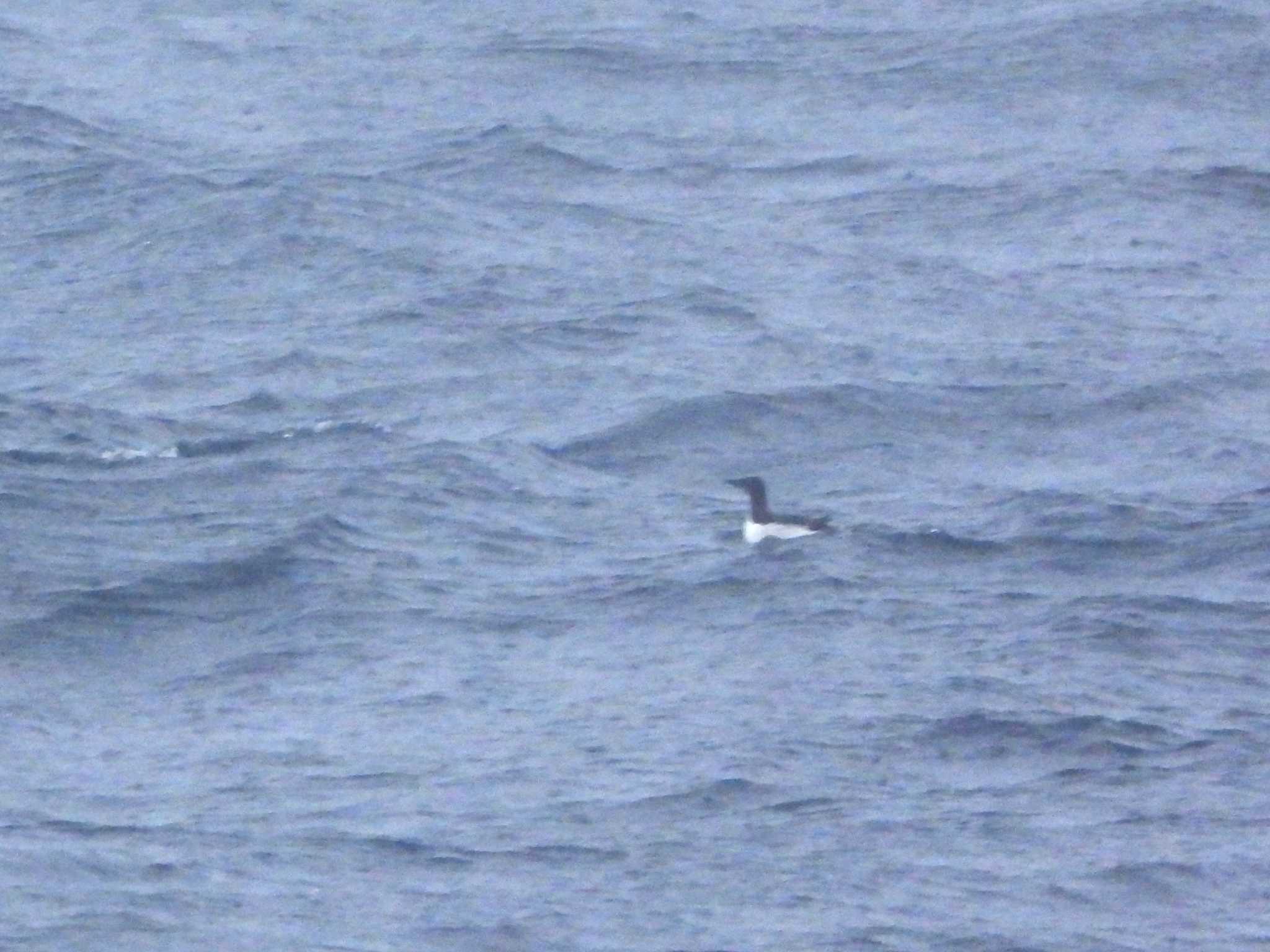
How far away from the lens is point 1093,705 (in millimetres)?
14711

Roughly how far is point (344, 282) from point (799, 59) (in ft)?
23.3

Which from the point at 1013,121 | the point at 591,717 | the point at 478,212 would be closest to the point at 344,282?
the point at 478,212

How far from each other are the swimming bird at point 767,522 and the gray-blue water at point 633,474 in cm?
13

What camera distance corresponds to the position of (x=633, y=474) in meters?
18.8

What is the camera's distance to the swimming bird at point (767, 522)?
1692 cm

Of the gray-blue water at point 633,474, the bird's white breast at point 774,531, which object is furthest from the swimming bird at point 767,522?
the gray-blue water at point 633,474

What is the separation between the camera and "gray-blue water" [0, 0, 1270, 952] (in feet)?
42.5

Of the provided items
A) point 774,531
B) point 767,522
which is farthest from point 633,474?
point 774,531

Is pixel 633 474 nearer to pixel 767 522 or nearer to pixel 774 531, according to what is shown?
pixel 767 522

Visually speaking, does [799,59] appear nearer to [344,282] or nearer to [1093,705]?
[344,282]

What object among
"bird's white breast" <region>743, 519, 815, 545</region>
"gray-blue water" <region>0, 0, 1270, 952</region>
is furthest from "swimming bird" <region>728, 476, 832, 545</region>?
"gray-blue water" <region>0, 0, 1270, 952</region>

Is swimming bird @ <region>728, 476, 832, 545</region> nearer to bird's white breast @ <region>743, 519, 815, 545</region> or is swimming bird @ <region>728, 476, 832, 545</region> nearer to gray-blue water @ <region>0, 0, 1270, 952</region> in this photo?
bird's white breast @ <region>743, 519, 815, 545</region>

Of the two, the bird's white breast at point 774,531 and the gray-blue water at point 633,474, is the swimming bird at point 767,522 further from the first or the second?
the gray-blue water at point 633,474

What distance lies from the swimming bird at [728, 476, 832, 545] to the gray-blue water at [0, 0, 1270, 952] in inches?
5.1
